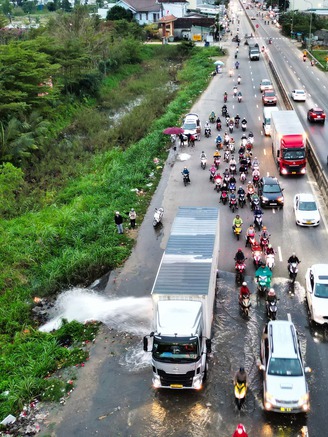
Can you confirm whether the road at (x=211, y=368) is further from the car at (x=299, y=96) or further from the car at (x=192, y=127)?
the car at (x=299, y=96)

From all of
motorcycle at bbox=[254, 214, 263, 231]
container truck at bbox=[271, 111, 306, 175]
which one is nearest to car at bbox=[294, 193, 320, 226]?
motorcycle at bbox=[254, 214, 263, 231]

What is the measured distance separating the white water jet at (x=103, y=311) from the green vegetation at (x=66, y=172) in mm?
757

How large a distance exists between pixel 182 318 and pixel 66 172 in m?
24.0

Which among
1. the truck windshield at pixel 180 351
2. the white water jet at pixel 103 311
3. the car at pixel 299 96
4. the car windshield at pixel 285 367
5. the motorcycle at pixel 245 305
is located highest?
the car at pixel 299 96

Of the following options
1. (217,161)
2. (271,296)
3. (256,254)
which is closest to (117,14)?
(217,161)

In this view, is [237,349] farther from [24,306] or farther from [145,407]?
[24,306]

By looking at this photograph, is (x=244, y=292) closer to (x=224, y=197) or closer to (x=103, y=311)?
(x=103, y=311)

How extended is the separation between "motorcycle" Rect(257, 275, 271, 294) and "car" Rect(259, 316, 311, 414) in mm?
4160

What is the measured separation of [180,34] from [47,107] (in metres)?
59.3

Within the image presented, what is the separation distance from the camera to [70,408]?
1567 centimetres

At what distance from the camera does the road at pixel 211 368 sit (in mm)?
14695

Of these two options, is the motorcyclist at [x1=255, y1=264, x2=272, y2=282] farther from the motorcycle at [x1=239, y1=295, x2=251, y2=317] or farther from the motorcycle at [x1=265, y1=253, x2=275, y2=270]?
the motorcycle at [x1=265, y1=253, x2=275, y2=270]

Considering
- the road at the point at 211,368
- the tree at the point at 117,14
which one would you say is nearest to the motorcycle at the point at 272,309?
the road at the point at 211,368

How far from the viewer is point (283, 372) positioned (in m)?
15.0
